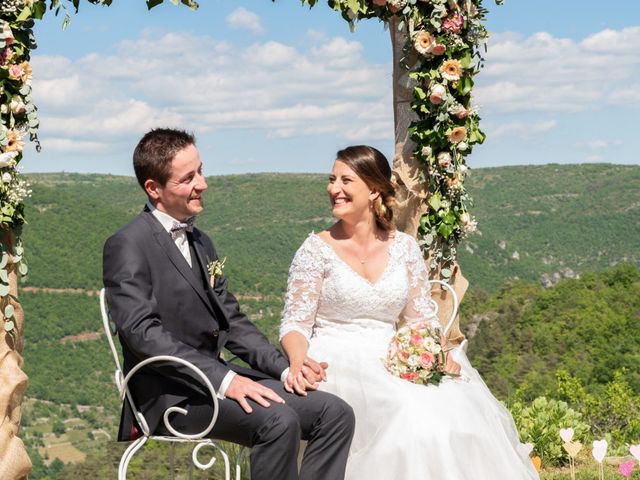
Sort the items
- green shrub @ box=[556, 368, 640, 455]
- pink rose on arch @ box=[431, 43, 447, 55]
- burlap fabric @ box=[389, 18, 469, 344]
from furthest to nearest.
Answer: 1. green shrub @ box=[556, 368, 640, 455]
2. burlap fabric @ box=[389, 18, 469, 344]
3. pink rose on arch @ box=[431, 43, 447, 55]

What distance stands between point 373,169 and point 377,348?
0.75 metres

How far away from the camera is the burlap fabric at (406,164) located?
545 cm

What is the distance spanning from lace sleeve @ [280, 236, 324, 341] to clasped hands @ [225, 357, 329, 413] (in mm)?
335

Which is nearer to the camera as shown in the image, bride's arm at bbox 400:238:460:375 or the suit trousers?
the suit trousers

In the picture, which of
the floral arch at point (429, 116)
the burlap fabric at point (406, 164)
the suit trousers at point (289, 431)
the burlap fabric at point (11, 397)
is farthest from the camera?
the burlap fabric at point (406, 164)

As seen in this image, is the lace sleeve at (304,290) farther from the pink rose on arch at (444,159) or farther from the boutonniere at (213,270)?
the pink rose on arch at (444,159)

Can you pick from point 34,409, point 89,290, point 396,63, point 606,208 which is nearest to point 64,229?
point 89,290

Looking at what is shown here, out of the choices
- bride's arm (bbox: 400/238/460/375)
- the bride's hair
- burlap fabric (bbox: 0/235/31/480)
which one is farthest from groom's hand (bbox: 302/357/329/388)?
burlap fabric (bbox: 0/235/31/480)

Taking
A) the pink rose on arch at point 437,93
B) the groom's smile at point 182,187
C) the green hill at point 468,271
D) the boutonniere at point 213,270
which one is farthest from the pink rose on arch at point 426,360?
the green hill at point 468,271

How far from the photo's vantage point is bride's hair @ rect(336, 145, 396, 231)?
13.6ft

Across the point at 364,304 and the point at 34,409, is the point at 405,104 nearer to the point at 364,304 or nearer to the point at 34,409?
the point at 364,304

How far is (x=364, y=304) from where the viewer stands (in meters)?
4.12

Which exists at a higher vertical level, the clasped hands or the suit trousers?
the clasped hands

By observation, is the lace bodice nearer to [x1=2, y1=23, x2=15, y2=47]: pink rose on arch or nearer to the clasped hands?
the clasped hands
